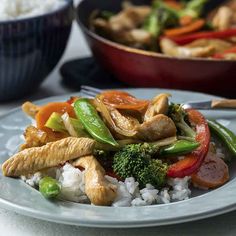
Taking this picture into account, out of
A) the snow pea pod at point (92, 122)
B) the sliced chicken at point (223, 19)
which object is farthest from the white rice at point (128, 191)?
the sliced chicken at point (223, 19)

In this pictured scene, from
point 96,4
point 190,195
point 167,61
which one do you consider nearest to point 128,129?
point 190,195

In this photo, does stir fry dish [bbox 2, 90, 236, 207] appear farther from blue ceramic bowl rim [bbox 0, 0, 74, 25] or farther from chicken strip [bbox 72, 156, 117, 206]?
blue ceramic bowl rim [bbox 0, 0, 74, 25]

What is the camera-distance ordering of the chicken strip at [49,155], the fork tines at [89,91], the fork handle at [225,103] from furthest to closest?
the fork tines at [89,91] → the fork handle at [225,103] → the chicken strip at [49,155]

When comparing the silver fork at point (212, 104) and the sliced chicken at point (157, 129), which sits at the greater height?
the sliced chicken at point (157, 129)

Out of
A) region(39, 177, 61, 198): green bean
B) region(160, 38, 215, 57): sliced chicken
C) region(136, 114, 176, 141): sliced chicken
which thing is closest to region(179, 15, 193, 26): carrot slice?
region(160, 38, 215, 57): sliced chicken

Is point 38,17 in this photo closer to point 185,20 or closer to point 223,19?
point 185,20

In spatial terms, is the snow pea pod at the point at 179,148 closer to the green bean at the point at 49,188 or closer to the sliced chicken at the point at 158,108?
the sliced chicken at the point at 158,108
